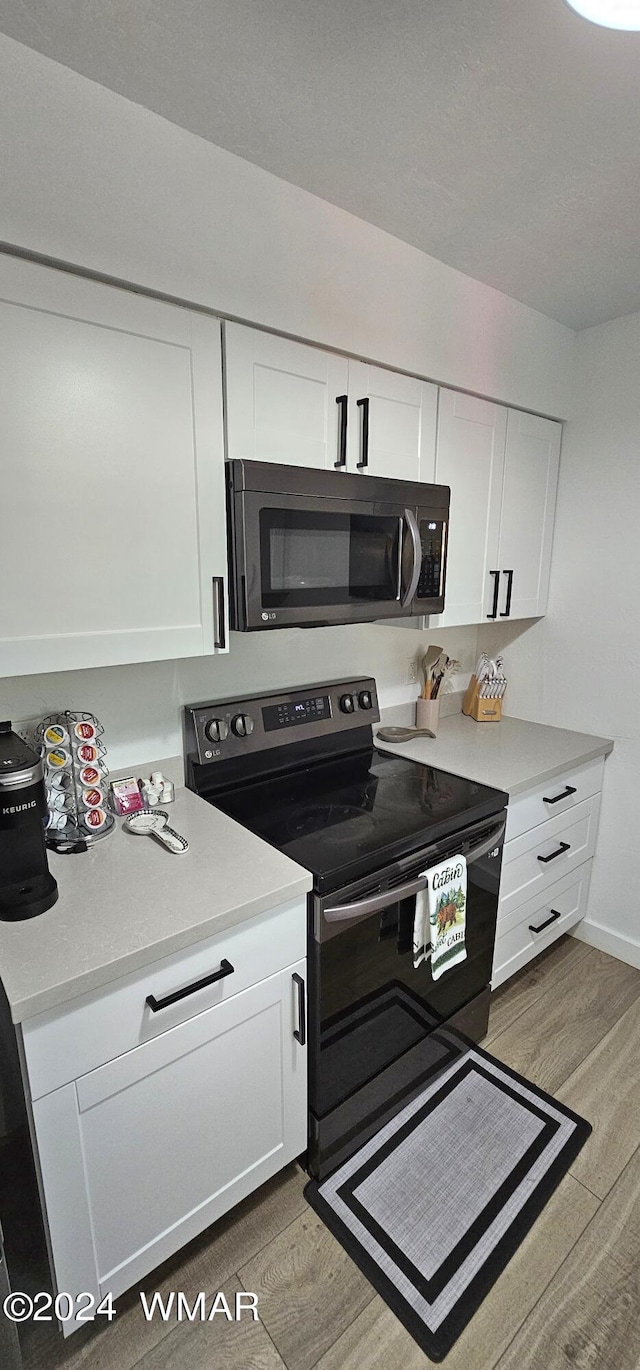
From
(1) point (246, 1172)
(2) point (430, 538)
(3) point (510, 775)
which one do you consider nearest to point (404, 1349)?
(1) point (246, 1172)

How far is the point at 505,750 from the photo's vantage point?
2062 mm

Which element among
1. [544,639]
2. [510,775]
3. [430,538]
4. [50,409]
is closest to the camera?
[50,409]

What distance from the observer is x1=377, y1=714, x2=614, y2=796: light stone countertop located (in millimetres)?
Result: 1836

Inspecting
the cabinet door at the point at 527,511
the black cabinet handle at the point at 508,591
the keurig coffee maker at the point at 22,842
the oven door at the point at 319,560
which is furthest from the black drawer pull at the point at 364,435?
the keurig coffee maker at the point at 22,842

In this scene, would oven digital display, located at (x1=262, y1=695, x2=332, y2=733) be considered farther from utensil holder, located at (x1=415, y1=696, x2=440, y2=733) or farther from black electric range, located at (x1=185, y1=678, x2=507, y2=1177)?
utensil holder, located at (x1=415, y1=696, x2=440, y2=733)

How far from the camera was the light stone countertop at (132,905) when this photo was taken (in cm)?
94

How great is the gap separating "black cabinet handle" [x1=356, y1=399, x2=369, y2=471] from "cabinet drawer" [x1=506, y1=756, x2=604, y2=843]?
3.45ft

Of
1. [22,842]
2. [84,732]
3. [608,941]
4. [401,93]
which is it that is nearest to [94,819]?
[84,732]

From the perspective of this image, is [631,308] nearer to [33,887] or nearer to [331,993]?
[331,993]

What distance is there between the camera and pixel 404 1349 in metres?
1.17

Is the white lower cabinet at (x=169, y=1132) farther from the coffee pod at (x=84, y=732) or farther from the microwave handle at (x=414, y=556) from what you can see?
the microwave handle at (x=414, y=556)

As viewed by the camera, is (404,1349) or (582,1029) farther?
(582,1029)

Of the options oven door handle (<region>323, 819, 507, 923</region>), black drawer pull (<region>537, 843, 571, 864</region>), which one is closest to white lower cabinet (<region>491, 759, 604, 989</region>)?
black drawer pull (<region>537, 843, 571, 864</region>)

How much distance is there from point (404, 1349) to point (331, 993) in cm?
66
